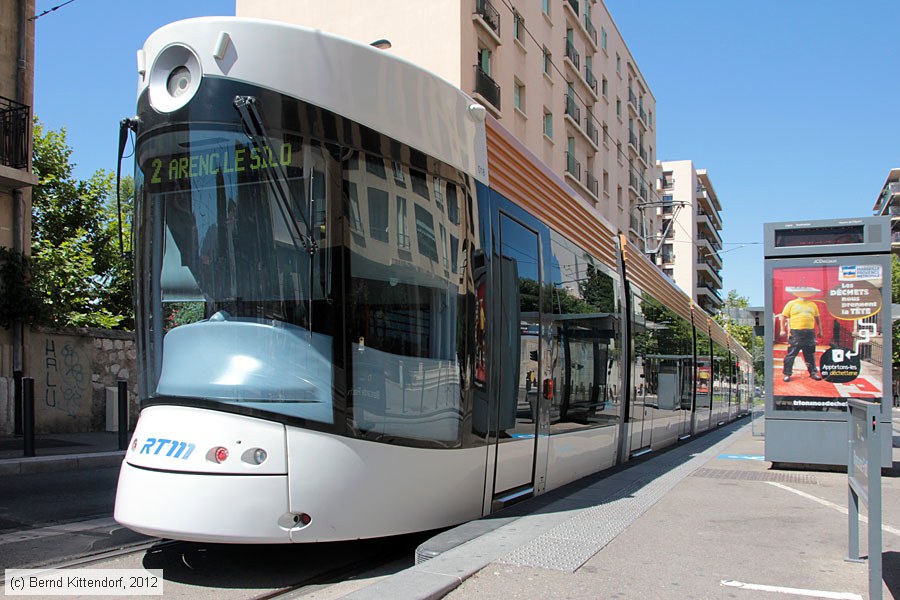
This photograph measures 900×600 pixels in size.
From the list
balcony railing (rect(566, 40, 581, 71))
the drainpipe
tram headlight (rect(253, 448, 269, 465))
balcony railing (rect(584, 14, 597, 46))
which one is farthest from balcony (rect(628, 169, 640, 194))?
tram headlight (rect(253, 448, 269, 465))

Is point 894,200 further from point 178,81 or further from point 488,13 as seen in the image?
point 178,81

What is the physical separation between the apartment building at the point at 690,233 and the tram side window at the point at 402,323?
6014 centimetres

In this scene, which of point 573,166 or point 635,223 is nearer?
point 573,166

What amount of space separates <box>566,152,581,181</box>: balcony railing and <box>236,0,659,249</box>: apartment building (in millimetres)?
57

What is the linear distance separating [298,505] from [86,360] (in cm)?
1274

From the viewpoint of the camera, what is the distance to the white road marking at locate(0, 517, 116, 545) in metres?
6.09

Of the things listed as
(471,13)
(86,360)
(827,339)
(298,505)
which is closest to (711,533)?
(298,505)

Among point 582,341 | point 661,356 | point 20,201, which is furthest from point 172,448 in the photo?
point 20,201

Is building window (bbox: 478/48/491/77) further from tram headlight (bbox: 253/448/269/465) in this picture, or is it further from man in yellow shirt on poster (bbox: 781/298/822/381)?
tram headlight (bbox: 253/448/269/465)

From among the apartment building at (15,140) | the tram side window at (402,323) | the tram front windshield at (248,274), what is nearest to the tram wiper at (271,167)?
the tram front windshield at (248,274)

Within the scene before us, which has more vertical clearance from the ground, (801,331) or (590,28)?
(590,28)

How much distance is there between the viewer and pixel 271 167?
4.72m

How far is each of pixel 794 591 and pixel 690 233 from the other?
79480 millimetres

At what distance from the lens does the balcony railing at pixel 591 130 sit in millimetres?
34312
